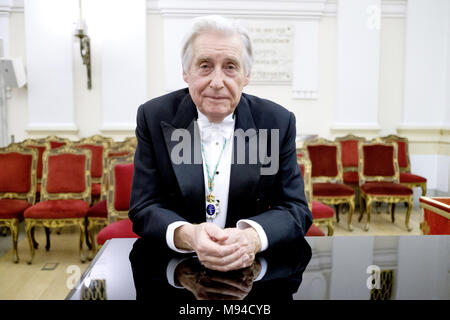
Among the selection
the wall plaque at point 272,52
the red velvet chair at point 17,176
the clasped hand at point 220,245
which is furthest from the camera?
the wall plaque at point 272,52

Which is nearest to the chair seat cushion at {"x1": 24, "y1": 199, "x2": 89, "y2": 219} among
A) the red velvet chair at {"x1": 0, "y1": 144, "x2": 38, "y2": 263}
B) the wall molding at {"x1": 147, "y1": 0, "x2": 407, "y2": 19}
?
the red velvet chair at {"x1": 0, "y1": 144, "x2": 38, "y2": 263}

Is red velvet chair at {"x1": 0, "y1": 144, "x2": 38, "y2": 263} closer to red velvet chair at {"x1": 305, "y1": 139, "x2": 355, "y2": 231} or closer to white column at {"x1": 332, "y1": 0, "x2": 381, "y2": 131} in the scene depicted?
red velvet chair at {"x1": 305, "y1": 139, "x2": 355, "y2": 231}

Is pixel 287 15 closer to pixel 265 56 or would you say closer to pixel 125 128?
pixel 265 56

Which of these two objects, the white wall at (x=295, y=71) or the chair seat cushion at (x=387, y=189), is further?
the white wall at (x=295, y=71)

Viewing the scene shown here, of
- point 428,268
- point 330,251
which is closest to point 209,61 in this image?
point 330,251

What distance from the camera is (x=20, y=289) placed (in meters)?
3.41

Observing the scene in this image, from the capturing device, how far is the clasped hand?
1.08 metres

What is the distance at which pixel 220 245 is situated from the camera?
1136mm

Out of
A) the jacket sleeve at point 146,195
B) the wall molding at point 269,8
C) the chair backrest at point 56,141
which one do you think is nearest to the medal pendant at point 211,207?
the jacket sleeve at point 146,195

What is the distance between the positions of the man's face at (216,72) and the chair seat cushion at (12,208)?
3.48 metres

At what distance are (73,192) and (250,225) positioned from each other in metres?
3.47

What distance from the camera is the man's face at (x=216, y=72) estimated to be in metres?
1.37

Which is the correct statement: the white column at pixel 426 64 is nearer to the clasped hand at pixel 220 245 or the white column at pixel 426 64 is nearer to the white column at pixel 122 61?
the white column at pixel 122 61

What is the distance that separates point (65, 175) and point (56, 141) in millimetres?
2079
